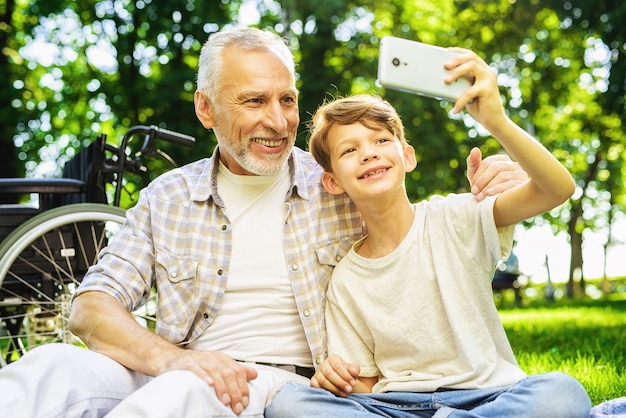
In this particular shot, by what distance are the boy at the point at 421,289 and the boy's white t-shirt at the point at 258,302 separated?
6.9 inches

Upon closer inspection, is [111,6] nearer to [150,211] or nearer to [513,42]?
[513,42]

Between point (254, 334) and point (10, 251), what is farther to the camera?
point (10, 251)

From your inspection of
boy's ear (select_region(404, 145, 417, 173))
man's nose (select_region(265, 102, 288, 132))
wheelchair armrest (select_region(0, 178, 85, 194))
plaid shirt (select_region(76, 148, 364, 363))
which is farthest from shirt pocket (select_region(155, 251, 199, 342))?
wheelchair armrest (select_region(0, 178, 85, 194))

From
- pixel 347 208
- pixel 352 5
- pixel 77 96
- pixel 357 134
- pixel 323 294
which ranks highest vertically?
pixel 352 5

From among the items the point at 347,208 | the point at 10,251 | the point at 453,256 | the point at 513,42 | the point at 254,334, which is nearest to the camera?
the point at 453,256

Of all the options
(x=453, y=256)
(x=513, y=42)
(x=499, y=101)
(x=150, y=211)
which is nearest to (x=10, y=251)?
(x=150, y=211)

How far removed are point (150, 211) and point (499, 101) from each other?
1.42 metres

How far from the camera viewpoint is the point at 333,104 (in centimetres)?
281

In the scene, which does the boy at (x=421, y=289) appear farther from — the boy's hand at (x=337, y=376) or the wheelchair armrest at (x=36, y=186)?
the wheelchair armrest at (x=36, y=186)

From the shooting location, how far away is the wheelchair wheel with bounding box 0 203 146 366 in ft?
13.3

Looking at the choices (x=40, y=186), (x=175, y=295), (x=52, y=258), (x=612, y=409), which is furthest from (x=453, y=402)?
(x=40, y=186)

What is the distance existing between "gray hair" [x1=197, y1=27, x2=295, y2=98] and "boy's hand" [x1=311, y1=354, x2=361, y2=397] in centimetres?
118

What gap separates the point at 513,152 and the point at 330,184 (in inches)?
32.4

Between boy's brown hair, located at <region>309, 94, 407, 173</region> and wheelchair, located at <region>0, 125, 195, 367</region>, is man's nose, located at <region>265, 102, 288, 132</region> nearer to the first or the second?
boy's brown hair, located at <region>309, 94, 407, 173</region>
